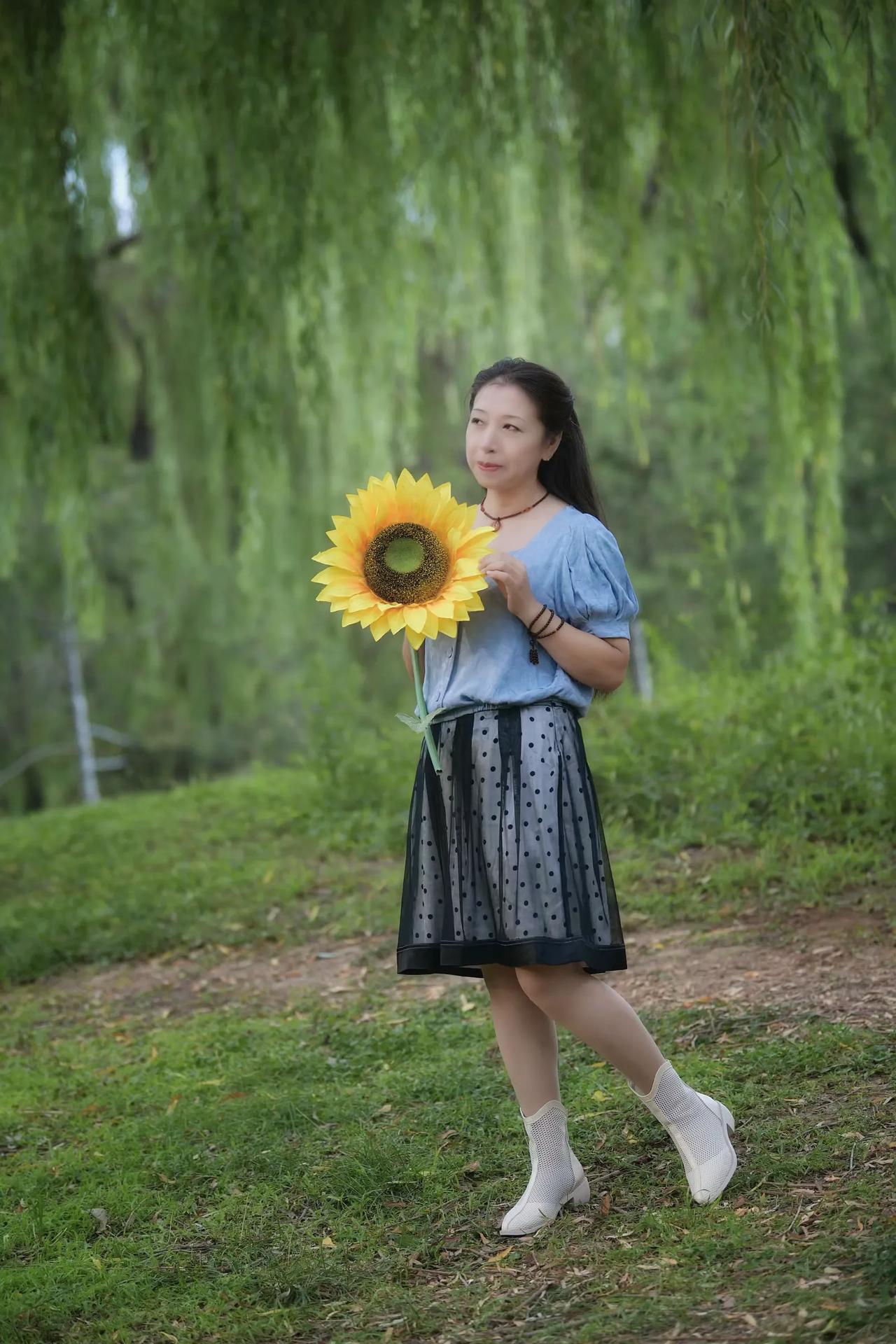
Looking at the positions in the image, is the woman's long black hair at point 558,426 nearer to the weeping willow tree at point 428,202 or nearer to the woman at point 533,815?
the woman at point 533,815

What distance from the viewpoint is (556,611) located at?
8.77 feet

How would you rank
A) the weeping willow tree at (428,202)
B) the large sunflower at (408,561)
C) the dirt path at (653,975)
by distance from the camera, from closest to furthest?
the large sunflower at (408,561) → the dirt path at (653,975) → the weeping willow tree at (428,202)

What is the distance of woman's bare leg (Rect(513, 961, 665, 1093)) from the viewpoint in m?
2.56

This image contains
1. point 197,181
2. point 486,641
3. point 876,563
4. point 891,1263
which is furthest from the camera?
point 876,563

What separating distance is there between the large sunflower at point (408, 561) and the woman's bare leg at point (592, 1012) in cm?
43

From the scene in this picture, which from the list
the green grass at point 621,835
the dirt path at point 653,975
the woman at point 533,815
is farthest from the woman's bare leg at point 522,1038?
the green grass at point 621,835

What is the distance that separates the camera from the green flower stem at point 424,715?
8.81 feet

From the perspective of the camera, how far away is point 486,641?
8.78ft

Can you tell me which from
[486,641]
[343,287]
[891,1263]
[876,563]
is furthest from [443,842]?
[876,563]

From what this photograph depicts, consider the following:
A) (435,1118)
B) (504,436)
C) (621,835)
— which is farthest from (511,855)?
(621,835)

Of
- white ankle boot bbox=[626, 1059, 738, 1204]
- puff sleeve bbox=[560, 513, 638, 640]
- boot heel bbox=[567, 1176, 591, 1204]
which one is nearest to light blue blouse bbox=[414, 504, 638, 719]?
puff sleeve bbox=[560, 513, 638, 640]

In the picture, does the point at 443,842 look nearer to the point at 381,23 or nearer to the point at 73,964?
the point at 73,964

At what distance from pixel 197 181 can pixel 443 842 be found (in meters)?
3.66

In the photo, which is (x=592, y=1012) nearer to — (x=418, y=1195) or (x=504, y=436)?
(x=418, y=1195)
